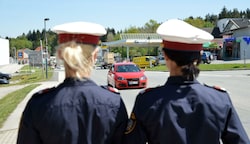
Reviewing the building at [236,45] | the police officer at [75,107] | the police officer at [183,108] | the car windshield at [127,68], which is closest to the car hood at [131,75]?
the car windshield at [127,68]

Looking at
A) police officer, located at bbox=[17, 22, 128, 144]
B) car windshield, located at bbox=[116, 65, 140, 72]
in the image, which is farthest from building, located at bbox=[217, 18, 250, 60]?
police officer, located at bbox=[17, 22, 128, 144]

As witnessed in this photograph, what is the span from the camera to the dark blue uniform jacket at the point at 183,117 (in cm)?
256

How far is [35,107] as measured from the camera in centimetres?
254

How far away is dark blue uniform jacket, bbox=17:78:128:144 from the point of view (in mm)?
2482

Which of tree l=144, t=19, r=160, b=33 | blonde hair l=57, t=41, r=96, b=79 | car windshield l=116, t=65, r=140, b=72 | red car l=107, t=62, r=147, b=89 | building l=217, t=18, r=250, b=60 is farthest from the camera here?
tree l=144, t=19, r=160, b=33

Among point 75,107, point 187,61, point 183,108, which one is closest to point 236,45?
point 187,61

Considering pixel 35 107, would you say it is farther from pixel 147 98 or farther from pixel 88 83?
pixel 147 98

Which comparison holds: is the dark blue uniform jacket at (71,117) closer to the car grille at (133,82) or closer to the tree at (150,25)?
the car grille at (133,82)

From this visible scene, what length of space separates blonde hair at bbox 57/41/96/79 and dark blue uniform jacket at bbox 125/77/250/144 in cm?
47

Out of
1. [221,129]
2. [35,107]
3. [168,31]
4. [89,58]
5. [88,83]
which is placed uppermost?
[168,31]

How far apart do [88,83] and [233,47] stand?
226ft

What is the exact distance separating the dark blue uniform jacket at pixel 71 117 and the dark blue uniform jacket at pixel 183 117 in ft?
0.66

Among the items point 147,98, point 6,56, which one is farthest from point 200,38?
point 6,56

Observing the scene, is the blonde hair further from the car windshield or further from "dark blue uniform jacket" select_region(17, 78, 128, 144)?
the car windshield
